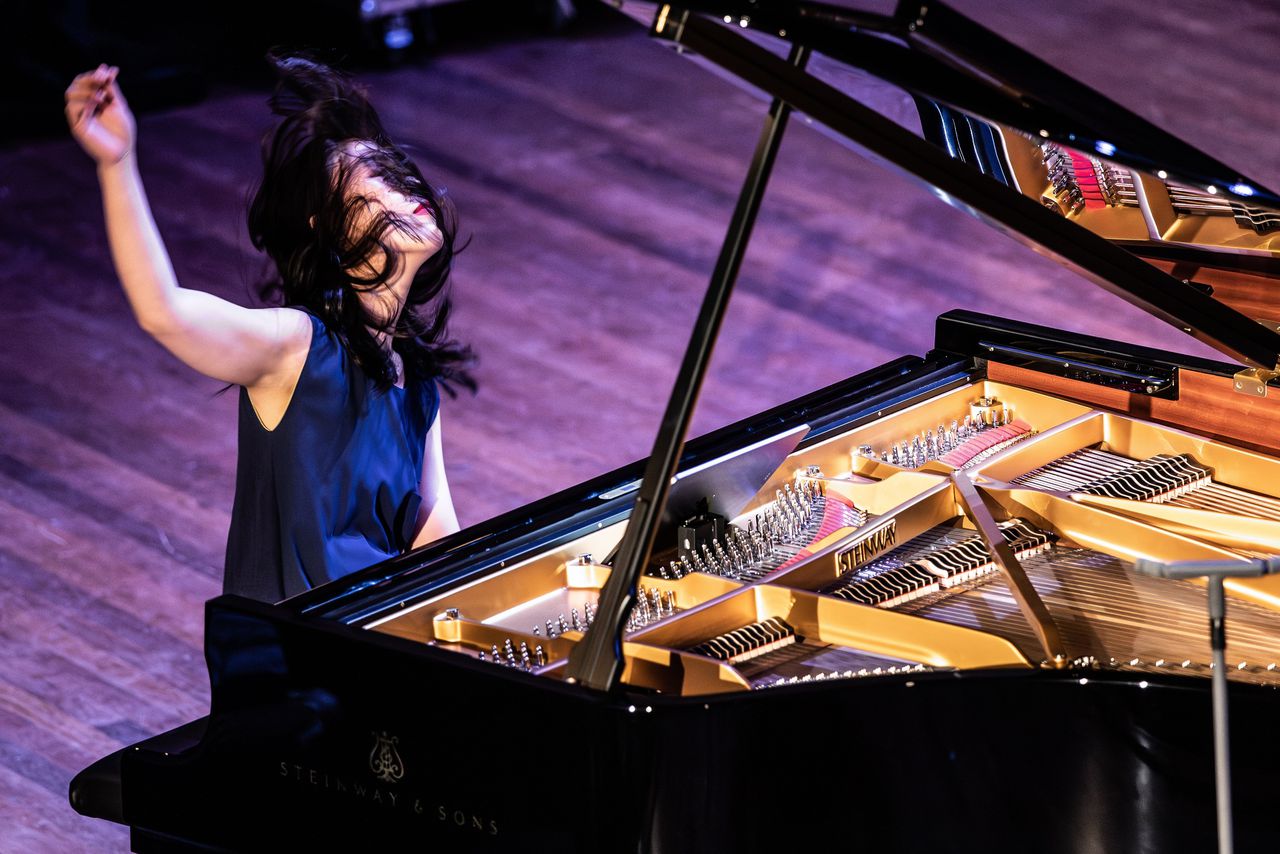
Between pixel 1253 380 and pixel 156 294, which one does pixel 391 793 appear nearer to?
pixel 156 294

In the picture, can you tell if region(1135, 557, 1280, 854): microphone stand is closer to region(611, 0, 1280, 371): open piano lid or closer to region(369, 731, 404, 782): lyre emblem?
region(611, 0, 1280, 371): open piano lid

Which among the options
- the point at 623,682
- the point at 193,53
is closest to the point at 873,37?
the point at 623,682

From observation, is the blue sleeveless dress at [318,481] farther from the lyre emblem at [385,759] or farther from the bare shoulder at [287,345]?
the lyre emblem at [385,759]

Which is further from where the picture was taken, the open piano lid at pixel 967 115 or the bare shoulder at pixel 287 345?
the bare shoulder at pixel 287 345

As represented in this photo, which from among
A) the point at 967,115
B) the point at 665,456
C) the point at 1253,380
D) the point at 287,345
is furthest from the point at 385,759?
the point at 1253,380

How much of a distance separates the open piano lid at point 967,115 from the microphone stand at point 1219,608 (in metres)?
0.61

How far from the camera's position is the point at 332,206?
2887mm

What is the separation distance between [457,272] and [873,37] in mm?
4131

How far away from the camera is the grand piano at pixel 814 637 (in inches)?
85.7

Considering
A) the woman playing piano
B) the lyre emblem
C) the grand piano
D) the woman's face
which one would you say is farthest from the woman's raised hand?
the lyre emblem

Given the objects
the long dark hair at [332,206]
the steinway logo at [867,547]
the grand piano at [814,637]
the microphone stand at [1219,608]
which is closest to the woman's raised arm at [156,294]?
the long dark hair at [332,206]

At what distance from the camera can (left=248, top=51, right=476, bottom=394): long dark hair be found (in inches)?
114

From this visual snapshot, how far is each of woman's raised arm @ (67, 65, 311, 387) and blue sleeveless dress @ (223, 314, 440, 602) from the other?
7 centimetres

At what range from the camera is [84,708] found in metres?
3.78
